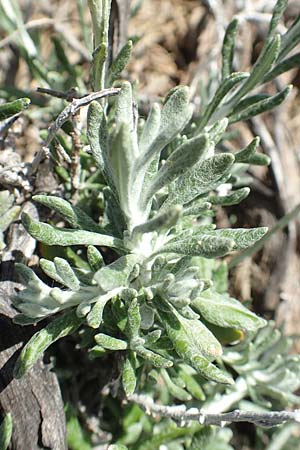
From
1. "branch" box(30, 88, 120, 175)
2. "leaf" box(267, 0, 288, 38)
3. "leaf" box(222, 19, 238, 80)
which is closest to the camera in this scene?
"branch" box(30, 88, 120, 175)

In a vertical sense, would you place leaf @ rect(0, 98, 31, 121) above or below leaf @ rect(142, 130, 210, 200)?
above

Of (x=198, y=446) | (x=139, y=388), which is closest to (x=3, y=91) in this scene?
(x=139, y=388)

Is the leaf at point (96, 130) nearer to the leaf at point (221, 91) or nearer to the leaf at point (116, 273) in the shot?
the leaf at point (116, 273)

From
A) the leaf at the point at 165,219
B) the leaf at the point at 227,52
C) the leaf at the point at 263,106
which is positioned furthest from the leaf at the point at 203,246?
the leaf at the point at 227,52

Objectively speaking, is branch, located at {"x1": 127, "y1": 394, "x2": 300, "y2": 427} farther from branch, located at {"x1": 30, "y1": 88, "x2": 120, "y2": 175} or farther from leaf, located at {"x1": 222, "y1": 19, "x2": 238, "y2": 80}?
leaf, located at {"x1": 222, "y1": 19, "x2": 238, "y2": 80}

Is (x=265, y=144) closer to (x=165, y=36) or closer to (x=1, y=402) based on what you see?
(x=165, y=36)

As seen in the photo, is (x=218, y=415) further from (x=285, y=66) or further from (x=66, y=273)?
(x=285, y=66)

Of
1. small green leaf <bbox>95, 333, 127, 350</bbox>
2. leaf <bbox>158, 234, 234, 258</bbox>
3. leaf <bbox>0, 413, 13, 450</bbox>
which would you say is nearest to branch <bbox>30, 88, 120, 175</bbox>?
leaf <bbox>158, 234, 234, 258</bbox>
